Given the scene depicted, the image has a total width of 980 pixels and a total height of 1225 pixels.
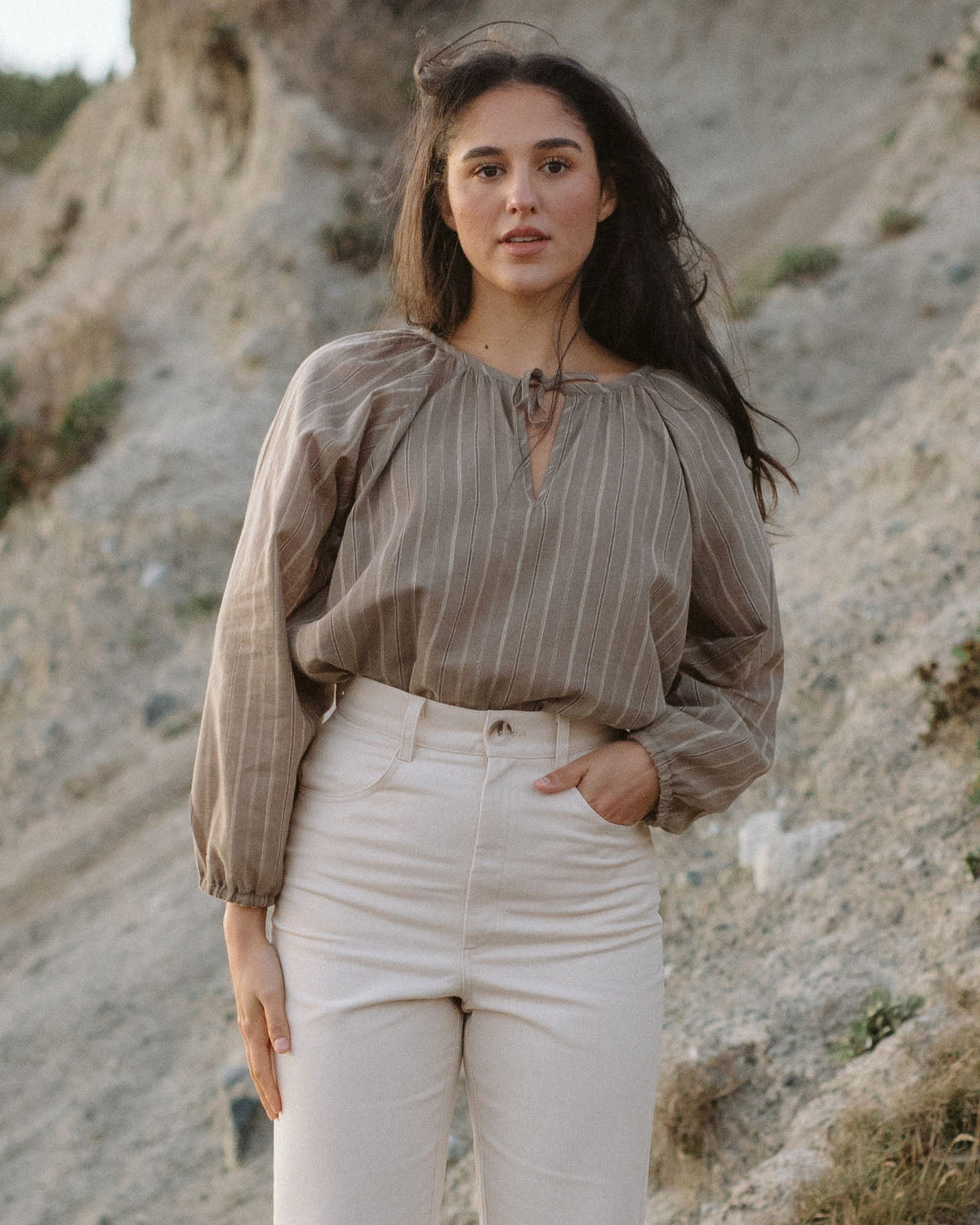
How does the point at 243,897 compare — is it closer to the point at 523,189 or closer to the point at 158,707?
the point at 523,189

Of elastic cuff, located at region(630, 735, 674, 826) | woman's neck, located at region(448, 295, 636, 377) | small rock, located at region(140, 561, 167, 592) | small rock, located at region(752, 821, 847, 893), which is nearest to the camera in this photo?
elastic cuff, located at region(630, 735, 674, 826)

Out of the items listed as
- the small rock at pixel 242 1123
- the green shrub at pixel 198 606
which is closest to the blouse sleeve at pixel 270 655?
the small rock at pixel 242 1123

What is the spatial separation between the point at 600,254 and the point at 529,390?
33 centimetres

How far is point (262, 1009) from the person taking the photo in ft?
5.07

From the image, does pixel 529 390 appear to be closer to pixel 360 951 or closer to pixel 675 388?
pixel 675 388

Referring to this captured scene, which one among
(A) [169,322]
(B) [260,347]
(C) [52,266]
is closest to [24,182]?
(C) [52,266]

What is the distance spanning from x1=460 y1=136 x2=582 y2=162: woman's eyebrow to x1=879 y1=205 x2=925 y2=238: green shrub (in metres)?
7.17

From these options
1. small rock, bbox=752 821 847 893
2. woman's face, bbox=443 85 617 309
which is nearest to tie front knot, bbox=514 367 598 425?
woman's face, bbox=443 85 617 309

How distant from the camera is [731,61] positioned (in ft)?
41.2

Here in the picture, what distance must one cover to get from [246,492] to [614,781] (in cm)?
658

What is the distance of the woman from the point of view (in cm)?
150

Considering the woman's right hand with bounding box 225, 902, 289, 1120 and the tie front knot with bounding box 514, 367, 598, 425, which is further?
the tie front knot with bounding box 514, 367, 598, 425

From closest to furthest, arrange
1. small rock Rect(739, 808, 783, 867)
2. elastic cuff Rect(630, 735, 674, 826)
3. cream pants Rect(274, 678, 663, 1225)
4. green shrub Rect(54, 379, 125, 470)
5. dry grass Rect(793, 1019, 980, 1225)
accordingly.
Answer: cream pants Rect(274, 678, 663, 1225) < elastic cuff Rect(630, 735, 674, 826) < dry grass Rect(793, 1019, 980, 1225) < small rock Rect(739, 808, 783, 867) < green shrub Rect(54, 379, 125, 470)

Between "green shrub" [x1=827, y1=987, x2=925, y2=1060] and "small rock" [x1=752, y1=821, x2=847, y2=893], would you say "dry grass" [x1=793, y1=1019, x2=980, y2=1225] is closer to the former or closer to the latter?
"green shrub" [x1=827, y1=987, x2=925, y2=1060]
